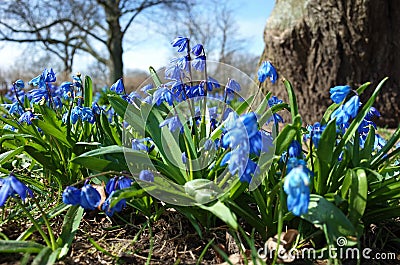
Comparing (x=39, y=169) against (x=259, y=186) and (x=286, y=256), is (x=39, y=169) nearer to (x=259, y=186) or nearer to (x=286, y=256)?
(x=259, y=186)

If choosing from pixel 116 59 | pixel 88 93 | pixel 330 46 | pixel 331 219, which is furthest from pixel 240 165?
pixel 116 59

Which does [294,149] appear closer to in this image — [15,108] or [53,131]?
[53,131]

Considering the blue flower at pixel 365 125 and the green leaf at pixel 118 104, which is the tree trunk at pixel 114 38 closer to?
the green leaf at pixel 118 104

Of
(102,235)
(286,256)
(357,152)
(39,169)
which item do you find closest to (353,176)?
(357,152)

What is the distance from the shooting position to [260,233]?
1.90 m

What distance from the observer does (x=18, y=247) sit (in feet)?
5.39

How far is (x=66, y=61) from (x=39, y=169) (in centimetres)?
2513

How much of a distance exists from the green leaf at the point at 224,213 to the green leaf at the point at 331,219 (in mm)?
294

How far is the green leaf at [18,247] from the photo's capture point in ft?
5.27

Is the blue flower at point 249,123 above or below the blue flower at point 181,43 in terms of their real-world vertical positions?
below

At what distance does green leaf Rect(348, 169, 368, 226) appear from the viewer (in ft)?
5.43

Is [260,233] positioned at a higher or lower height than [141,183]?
lower

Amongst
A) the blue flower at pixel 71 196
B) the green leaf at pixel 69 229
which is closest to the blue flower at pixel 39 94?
the green leaf at pixel 69 229

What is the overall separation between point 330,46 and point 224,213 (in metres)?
5.14
